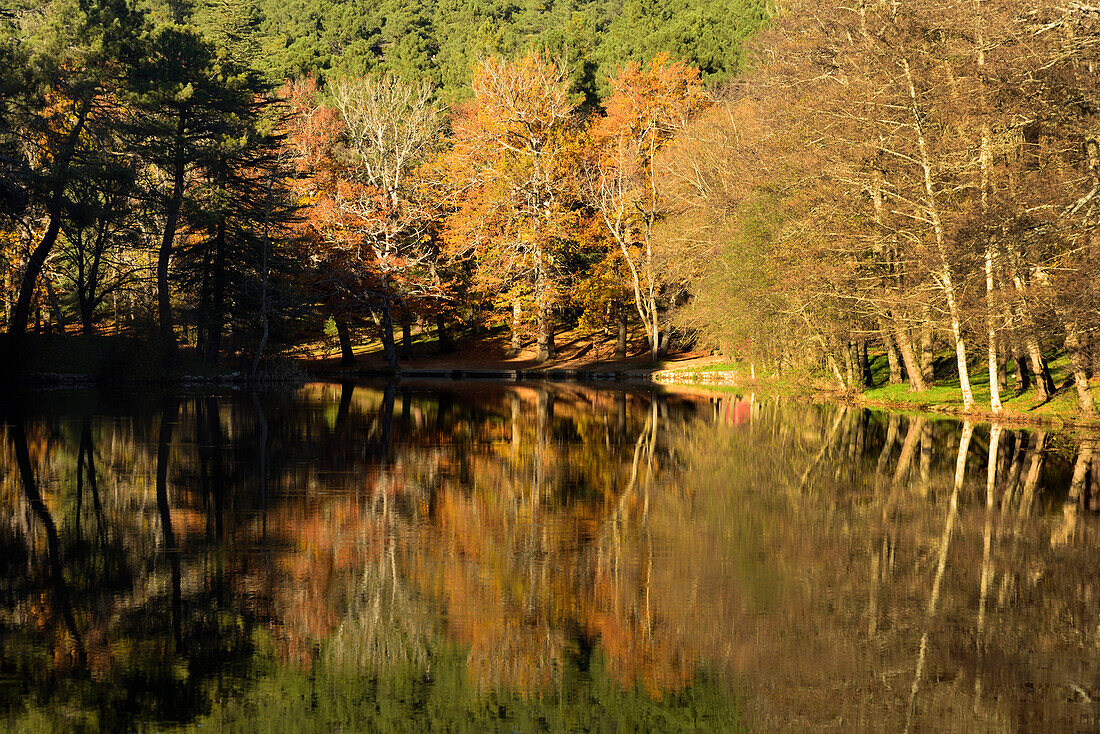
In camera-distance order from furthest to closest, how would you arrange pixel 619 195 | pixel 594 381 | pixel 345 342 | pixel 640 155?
pixel 345 342 → pixel 640 155 → pixel 619 195 → pixel 594 381

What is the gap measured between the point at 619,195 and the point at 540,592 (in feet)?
152

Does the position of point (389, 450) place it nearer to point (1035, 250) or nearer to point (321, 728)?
point (321, 728)

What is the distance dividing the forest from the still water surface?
9461mm

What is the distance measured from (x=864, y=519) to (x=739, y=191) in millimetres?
30899

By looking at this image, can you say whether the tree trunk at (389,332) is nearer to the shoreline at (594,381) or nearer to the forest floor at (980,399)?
the shoreline at (594,381)

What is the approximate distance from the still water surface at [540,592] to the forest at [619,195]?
9461 mm

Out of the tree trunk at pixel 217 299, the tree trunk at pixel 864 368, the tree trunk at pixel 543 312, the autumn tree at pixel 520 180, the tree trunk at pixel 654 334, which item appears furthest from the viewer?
the tree trunk at pixel 543 312

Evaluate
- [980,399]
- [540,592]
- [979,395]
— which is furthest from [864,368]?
[540,592]

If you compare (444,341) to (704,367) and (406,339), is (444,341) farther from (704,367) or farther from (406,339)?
(704,367)

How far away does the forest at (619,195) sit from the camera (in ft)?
84.5

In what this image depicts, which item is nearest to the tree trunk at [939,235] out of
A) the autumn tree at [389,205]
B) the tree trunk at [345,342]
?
the autumn tree at [389,205]

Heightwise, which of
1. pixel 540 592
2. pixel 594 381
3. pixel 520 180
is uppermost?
pixel 520 180

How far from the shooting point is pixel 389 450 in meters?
20.2

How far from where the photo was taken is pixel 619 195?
54469 millimetres
